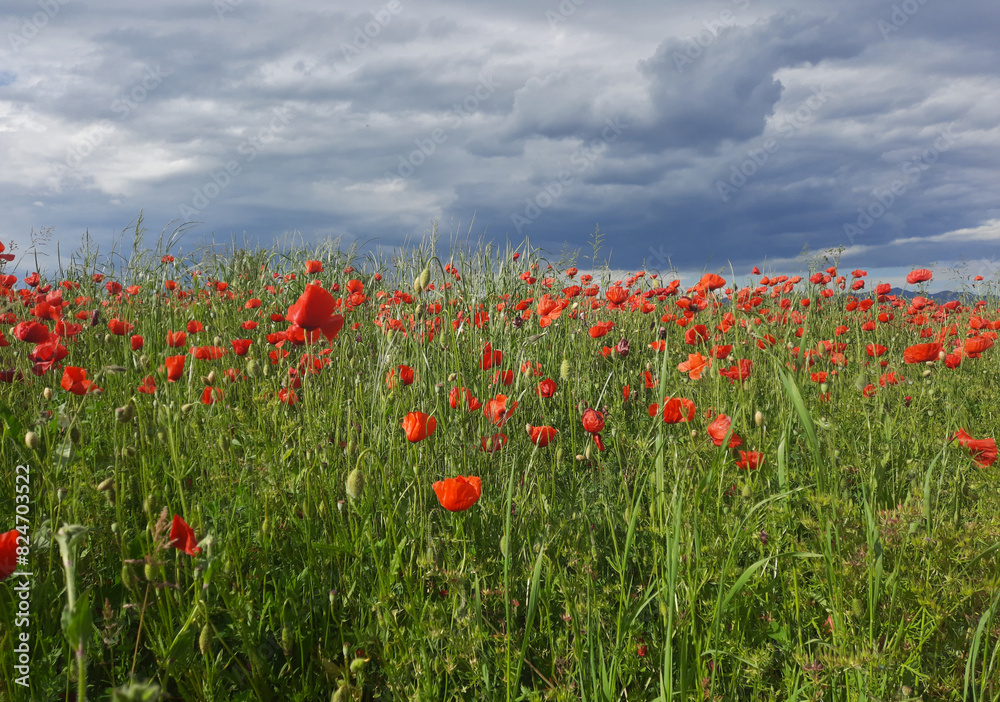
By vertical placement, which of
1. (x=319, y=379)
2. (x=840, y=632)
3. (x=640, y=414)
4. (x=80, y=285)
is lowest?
(x=840, y=632)

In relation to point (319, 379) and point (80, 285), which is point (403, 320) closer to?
point (319, 379)

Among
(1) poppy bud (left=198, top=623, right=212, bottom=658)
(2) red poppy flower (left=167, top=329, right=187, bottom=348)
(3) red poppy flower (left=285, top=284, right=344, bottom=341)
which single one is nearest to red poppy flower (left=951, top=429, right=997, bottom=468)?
(3) red poppy flower (left=285, top=284, right=344, bottom=341)

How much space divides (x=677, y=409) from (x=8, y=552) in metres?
1.72

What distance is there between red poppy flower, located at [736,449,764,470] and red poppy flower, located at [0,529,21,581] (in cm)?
191

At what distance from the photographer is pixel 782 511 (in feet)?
5.37

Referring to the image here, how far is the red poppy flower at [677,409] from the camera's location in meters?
1.78

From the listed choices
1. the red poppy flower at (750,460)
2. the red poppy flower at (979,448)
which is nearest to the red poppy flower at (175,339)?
the red poppy flower at (750,460)

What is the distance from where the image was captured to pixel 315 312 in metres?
1.81

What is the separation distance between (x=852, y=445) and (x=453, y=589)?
1.78 meters

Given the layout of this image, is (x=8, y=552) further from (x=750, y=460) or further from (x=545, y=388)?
(x=750, y=460)

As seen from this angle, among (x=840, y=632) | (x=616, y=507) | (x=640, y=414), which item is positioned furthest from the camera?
(x=640, y=414)

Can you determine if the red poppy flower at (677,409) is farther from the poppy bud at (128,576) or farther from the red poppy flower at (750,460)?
the poppy bud at (128,576)

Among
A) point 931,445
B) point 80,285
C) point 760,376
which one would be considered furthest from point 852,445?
point 80,285

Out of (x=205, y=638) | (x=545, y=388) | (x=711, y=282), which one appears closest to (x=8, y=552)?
(x=205, y=638)
